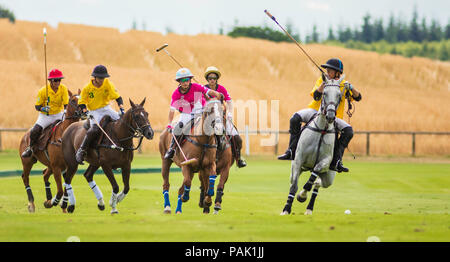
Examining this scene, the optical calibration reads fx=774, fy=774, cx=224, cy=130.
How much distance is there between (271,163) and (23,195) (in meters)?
15.4

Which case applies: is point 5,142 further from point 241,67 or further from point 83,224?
point 241,67

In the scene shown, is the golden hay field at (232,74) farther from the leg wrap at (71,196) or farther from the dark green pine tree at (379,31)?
the dark green pine tree at (379,31)

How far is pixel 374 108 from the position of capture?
169 ft

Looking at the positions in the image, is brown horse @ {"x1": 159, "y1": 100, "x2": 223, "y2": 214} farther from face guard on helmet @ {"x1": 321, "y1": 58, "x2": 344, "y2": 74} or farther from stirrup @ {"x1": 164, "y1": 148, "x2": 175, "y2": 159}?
face guard on helmet @ {"x1": 321, "y1": 58, "x2": 344, "y2": 74}

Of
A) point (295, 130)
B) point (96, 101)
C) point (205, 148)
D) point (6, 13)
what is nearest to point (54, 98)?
point (96, 101)

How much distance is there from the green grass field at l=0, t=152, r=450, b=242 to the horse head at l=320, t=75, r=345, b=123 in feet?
5.47

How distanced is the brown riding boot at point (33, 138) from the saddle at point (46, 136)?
0.27ft

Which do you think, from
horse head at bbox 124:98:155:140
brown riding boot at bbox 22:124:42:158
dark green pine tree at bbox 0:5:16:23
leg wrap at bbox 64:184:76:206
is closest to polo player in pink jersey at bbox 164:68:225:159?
horse head at bbox 124:98:155:140

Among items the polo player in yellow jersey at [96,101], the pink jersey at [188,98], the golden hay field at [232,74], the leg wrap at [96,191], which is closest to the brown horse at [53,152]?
the polo player in yellow jersey at [96,101]

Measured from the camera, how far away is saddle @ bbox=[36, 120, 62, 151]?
15.8 meters

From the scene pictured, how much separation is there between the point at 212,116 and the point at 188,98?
2.87 feet

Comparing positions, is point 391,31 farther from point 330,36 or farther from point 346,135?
point 346,135

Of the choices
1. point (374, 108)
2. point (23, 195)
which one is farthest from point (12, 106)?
point (23, 195)

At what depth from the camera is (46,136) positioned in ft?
52.1
